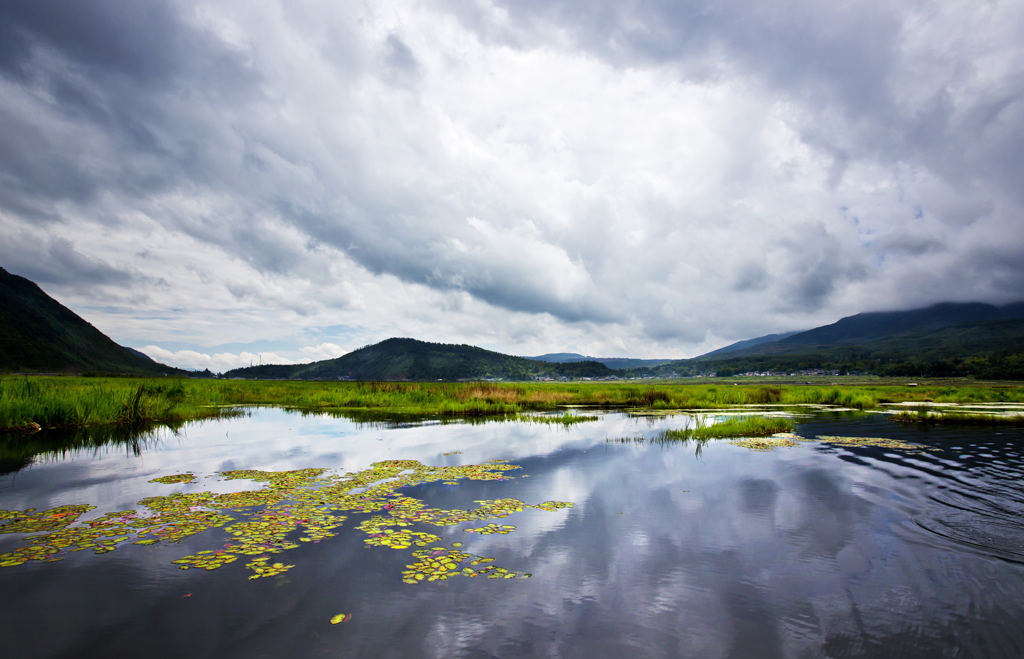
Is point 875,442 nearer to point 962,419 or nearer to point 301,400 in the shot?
point 962,419

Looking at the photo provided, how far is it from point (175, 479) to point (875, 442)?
28.6 metres

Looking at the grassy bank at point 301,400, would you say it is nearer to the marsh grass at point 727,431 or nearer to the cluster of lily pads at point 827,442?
the marsh grass at point 727,431

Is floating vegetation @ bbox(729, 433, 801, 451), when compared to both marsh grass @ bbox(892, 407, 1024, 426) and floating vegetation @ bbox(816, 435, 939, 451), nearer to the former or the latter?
floating vegetation @ bbox(816, 435, 939, 451)

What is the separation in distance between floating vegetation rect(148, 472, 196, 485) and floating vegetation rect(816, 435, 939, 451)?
86.6 ft

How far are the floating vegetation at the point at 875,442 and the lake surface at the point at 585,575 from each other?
4415 mm

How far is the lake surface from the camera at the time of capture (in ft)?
19.8

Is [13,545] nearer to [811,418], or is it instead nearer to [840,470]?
[840,470]

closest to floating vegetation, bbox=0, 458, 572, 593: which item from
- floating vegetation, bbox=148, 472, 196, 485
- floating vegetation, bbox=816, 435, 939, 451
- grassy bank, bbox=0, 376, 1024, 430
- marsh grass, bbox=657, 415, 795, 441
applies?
floating vegetation, bbox=148, 472, 196, 485

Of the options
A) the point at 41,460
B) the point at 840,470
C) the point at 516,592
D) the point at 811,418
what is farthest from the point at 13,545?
the point at 811,418

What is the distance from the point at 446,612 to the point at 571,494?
22.8 ft

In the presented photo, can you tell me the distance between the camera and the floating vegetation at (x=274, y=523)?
830 cm

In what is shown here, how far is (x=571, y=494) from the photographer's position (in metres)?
13.1

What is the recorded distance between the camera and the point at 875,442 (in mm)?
22188

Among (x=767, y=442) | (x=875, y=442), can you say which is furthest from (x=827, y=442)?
(x=767, y=442)
